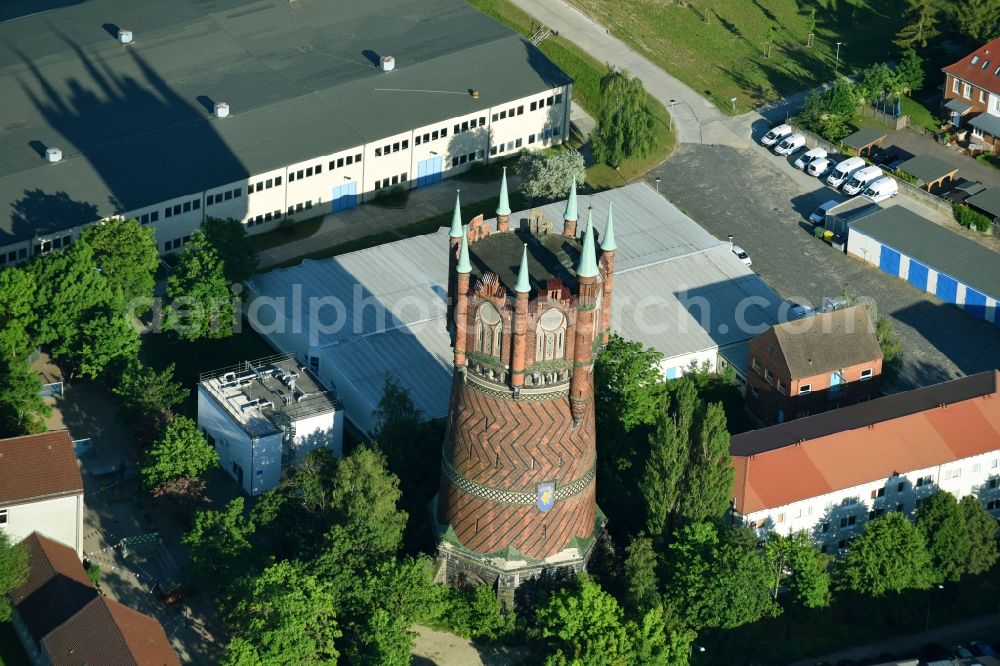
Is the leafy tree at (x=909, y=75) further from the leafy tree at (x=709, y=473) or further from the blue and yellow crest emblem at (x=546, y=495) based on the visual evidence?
the blue and yellow crest emblem at (x=546, y=495)

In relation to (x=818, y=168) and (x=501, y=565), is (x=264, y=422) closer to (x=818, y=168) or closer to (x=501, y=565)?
(x=501, y=565)

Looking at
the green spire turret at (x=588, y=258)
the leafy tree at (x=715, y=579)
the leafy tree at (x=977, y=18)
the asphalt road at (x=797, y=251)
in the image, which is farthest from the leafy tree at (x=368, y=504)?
the leafy tree at (x=977, y=18)

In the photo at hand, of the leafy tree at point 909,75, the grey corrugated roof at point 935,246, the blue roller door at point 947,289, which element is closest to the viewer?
the blue roller door at point 947,289

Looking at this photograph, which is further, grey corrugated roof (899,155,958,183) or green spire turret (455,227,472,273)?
grey corrugated roof (899,155,958,183)

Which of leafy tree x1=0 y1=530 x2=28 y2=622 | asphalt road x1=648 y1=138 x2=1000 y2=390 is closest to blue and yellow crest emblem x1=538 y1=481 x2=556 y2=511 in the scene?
leafy tree x1=0 y1=530 x2=28 y2=622

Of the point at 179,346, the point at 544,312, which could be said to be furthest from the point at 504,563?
the point at 179,346

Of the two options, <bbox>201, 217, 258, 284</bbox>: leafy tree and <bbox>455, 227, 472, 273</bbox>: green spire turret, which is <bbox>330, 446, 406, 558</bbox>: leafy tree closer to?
<bbox>455, 227, 472, 273</bbox>: green spire turret
